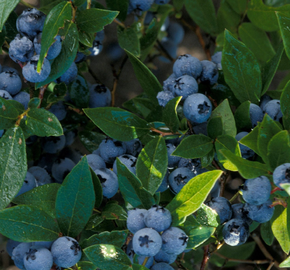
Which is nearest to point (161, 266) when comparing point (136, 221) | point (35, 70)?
point (136, 221)

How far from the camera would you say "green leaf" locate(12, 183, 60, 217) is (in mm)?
748

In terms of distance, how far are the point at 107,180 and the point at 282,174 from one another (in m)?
0.35

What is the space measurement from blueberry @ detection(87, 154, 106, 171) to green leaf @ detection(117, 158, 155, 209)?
127mm

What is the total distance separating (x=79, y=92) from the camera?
38.8 inches

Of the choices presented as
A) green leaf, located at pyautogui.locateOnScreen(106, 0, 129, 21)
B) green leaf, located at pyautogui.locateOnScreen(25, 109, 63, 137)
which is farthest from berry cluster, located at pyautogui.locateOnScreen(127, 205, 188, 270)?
green leaf, located at pyautogui.locateOnScreen(106, 0, 129, 21)

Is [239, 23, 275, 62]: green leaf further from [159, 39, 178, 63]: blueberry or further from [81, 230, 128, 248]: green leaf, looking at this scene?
[81, 230, 128, 248]: green leaf

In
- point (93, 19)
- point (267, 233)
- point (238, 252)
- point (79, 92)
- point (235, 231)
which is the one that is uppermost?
point (93, 19)

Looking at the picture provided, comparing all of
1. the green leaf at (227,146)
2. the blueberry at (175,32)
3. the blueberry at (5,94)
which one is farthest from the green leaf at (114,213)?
the blueberry at (175,32)

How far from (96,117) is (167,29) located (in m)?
0.80

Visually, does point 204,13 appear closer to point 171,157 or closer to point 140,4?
point 140,4

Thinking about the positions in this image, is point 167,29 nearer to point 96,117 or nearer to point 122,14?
point 122,14

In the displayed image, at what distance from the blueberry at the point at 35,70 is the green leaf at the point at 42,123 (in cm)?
7

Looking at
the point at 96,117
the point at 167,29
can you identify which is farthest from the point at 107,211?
the point at 167,29

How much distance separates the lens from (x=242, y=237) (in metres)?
0.74
